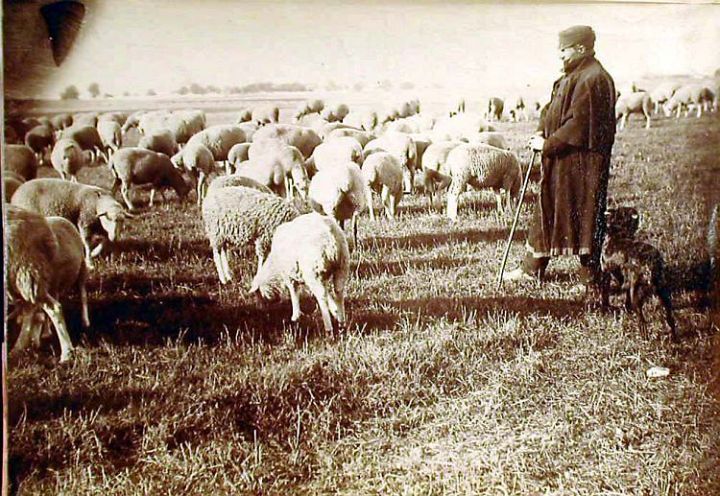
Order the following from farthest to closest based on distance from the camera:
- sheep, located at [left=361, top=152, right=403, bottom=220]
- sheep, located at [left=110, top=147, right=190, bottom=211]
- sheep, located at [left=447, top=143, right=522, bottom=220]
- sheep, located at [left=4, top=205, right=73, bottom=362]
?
sheep, located at [left=447, top=143, right=522, bottom=220]
sheep, located at [left=361, top=152, right=403, bottom=220]
sheep, located at [left=110, top=147, right=190, bottom=211]
sheep, located at [left=4, top=205, right=73, bottom=362]

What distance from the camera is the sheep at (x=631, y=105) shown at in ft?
7.84

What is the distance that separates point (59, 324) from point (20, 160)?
51 cm

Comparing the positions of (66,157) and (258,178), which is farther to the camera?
(258,178)

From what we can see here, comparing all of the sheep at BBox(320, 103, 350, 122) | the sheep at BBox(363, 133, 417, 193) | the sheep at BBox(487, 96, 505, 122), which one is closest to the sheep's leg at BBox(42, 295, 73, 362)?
the sheep at BBox(320, 103, 350, 122)

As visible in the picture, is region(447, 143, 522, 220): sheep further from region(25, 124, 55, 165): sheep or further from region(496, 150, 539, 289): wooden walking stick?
region(25, 124, 55, 165): sheep

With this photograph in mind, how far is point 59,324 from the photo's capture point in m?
1.96

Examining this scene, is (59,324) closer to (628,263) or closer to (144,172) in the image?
(144,172)

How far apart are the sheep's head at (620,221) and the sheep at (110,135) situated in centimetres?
174

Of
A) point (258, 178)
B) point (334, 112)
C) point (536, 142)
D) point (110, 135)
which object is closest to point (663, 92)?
point (536, 142)

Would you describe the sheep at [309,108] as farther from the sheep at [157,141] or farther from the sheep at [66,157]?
the sheep at [66,157]

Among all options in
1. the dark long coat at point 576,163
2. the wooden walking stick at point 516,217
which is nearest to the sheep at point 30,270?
the wooden walking stick at point 516,217

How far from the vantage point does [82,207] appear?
2.03 meters

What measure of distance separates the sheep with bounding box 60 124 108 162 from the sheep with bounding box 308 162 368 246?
2.24 feet

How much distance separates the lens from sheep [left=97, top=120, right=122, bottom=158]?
1.99m
